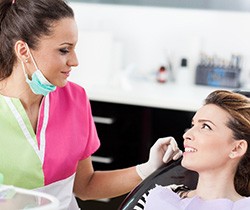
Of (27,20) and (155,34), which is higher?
(27,20)

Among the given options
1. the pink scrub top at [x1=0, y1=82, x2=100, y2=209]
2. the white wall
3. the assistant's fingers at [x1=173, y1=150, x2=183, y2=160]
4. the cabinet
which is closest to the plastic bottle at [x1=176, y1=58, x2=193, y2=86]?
the white wall

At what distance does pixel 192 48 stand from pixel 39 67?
146 cm

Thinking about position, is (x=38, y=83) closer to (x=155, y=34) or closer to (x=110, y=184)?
(x=110, y=184)

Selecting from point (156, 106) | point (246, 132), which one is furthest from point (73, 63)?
point (156, 106)

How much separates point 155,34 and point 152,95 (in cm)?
57

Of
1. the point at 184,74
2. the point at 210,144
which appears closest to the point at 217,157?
the point at 210,144

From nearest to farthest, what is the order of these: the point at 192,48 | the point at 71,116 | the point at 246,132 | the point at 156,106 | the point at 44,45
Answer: the point at 246,132, the point at 44,45, the point at 71,116, the point at 156,106, the point at 192,48

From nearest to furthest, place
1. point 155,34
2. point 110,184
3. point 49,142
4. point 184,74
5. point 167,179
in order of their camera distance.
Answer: point 167,179 → point 49,142 → point 110,184 → point 184,74 → point 155,34

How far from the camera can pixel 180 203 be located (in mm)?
1498

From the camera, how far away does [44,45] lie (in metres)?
1.66

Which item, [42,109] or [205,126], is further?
[42,109]

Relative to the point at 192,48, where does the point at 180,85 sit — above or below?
below

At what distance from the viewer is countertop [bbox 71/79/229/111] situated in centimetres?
267

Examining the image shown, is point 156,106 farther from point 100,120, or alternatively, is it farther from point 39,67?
point 39,67
